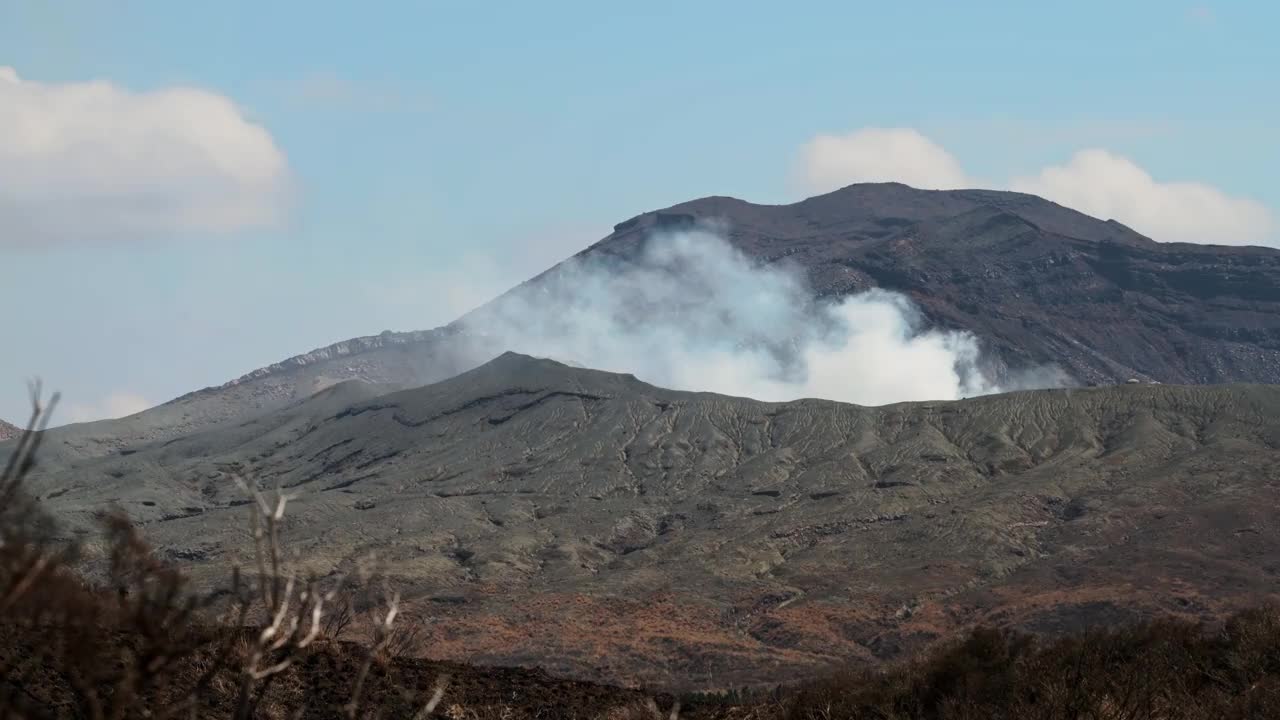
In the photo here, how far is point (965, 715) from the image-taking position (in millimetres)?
20625

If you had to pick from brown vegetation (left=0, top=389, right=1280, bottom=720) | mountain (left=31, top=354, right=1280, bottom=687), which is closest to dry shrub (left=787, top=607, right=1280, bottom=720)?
brown vegetation (left=0, top=389, right=1280, bottom=720)

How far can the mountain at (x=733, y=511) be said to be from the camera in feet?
254

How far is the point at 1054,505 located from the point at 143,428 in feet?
447

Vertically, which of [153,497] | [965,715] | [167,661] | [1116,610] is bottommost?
[1116,610]

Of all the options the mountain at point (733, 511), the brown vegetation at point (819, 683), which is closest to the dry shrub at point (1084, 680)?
the brown vegetation at point (819, 683)

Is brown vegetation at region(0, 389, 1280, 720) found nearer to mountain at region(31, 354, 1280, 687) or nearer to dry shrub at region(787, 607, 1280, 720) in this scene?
dry shrub at region(787, 607, 1280, 720)

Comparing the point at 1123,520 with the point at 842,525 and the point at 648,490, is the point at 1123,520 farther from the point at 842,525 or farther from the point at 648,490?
the point at 648,490

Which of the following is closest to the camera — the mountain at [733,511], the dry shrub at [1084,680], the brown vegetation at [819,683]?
the brown vegetation at [819,683]

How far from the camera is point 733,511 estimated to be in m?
109

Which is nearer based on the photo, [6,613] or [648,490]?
[6,613]

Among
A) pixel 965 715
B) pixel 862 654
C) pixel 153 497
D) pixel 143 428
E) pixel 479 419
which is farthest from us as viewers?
pixel 143 428

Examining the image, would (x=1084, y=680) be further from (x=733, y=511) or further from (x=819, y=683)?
(x=733, y=511)

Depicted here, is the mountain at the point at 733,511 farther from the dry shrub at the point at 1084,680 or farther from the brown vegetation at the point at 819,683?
the brown vegetation at the point at 819,683

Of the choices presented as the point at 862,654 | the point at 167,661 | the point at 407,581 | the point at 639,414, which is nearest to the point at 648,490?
the point at 639,414
